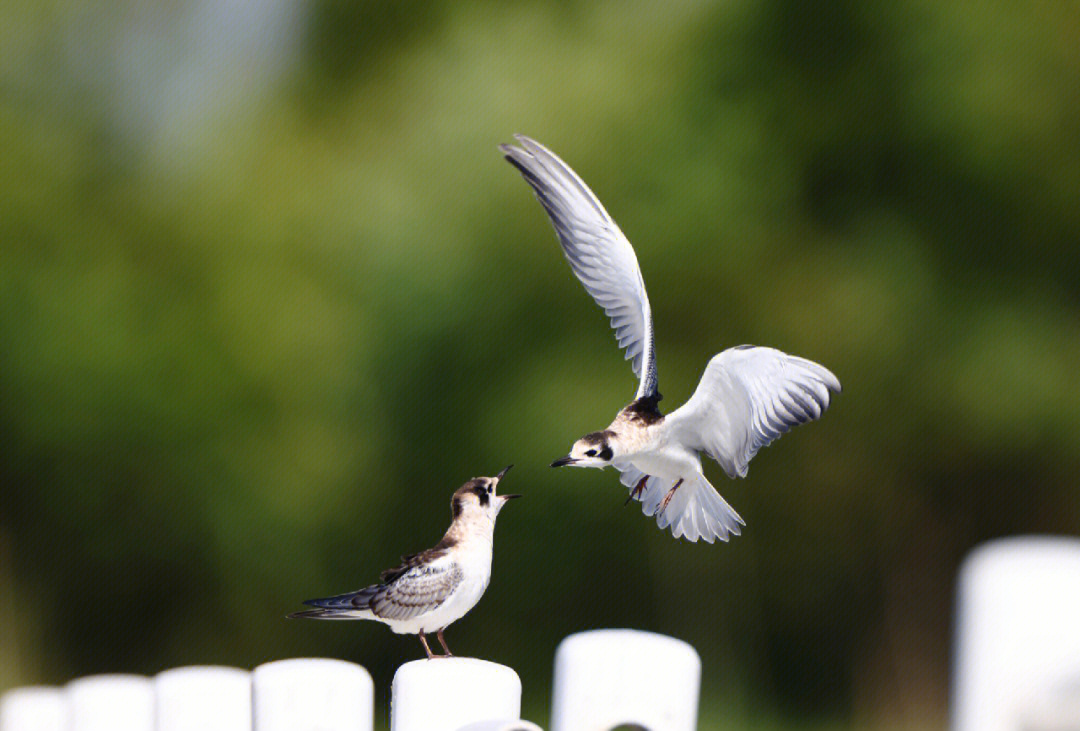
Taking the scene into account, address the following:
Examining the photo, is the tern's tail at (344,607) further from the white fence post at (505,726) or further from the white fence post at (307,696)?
the white fence post at (505,726)

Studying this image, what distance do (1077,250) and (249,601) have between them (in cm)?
223

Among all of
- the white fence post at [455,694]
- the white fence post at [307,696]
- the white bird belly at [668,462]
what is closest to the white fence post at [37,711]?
the white fence post at [307,696]

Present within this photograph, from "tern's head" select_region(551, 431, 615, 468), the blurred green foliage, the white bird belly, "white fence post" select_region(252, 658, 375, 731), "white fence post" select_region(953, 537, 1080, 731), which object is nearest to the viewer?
"white fence post" select_region(953, 537, 1080, 731)

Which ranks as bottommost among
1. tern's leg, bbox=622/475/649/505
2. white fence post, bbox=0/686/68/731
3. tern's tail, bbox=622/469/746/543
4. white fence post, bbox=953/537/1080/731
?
white fence post, bbox=0/686/68/731

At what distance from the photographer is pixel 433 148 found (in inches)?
116

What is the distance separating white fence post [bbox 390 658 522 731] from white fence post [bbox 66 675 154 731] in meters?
0.20

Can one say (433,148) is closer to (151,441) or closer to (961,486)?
(151,441)

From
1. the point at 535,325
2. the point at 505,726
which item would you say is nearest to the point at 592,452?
the point at 505,726

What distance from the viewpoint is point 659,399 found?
1249 millimetres

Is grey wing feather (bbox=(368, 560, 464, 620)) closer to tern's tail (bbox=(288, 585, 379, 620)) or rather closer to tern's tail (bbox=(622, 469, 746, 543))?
tern's tail (bbox=(288, 585, 379, 620))

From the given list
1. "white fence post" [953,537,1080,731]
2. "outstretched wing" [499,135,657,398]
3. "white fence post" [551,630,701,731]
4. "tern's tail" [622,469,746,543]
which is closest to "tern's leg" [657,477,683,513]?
"tern's tail" [622,469,746,543]

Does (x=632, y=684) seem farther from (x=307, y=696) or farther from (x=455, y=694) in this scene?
(x=307, y=696)

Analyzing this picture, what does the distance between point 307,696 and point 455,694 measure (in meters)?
0.11

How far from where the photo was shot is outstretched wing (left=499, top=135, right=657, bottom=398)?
1.27m
